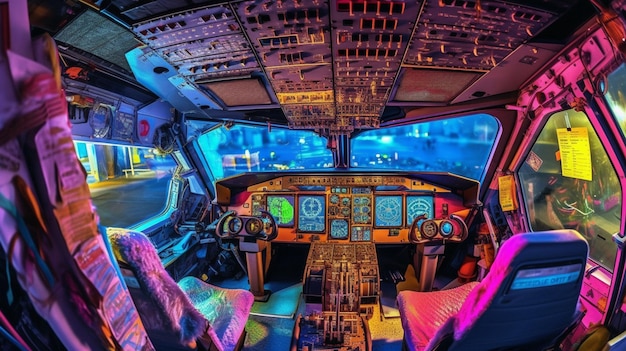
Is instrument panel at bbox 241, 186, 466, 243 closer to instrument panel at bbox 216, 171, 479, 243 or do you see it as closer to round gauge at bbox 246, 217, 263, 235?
instrument panel at bbox 216, 171, 479, 243

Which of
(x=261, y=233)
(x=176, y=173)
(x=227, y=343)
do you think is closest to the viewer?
(x=227, y=343)

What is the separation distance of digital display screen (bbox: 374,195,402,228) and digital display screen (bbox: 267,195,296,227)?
113cm

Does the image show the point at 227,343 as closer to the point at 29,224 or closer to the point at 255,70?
the point at 29,224

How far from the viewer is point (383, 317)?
319 centimetres

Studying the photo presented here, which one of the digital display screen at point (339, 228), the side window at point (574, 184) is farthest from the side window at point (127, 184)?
the side window at point (574, 184)

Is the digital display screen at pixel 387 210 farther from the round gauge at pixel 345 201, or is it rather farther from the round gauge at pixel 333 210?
the round gauge at pixel 333 210

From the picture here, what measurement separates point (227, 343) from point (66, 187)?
1521 millimetres

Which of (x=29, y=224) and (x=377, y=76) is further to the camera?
(x=377, y=76)

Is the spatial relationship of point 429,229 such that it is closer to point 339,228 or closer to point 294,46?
point 339,228

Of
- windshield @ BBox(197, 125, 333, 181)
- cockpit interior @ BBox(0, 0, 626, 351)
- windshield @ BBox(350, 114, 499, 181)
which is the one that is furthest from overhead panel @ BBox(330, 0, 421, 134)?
windshield @ BBox(197, 125, 333, 181)

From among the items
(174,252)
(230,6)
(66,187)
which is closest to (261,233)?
(174,252)

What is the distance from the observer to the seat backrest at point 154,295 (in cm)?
113

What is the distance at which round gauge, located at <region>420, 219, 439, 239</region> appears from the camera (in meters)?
3.32

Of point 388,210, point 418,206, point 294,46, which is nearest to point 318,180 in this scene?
point 388,210
